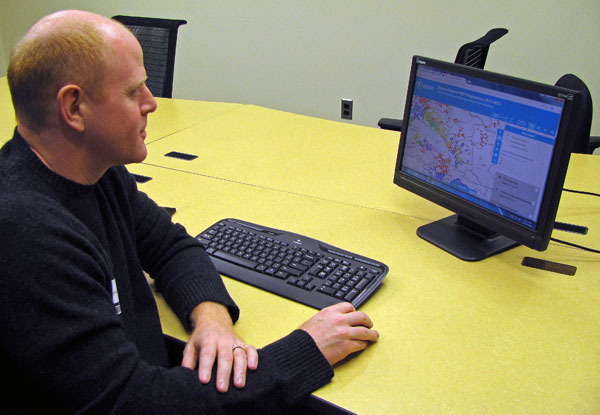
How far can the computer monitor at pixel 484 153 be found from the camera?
107 cm

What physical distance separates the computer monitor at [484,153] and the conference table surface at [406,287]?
0.09 meters

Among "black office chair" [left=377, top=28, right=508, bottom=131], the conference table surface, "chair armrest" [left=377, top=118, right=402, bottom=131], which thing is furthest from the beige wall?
"black office chair" [left=377, top=28, right=508, bottom=131]

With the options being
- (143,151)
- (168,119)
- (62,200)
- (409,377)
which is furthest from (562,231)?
(168,119)

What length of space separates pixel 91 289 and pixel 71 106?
28 cm

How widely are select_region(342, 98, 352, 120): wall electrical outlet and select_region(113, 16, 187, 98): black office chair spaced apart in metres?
1.17

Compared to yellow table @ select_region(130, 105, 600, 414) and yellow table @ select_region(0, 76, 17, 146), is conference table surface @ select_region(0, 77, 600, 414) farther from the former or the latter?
yellow table @ select_region(0, 76, 17, 146)

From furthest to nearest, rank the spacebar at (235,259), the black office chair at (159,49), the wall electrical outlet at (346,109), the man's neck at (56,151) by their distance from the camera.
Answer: the wall electrical outlet at (346,109)
the black office chair at (159,49)
the spacebar at (235,259)
the man's neck at (56,151)

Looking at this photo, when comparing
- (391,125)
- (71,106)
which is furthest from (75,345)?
(391,125)

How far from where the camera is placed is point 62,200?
0.86m

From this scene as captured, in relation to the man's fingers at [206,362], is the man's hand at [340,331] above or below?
above

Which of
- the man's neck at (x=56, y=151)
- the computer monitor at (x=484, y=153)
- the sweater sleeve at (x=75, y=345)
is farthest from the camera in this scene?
the computer monitor at (x=484, y=153)

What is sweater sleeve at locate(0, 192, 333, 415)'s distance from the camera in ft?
2.42

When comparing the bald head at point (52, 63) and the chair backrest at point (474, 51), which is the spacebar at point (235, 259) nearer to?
the bald head at point (52, 63)

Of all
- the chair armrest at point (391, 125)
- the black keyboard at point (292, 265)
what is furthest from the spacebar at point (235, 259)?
the chair armrest at point (391, 125)
